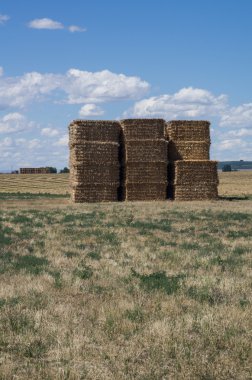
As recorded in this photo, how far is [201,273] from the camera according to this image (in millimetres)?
12086

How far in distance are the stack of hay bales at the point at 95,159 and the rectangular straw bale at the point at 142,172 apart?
702 millimetres

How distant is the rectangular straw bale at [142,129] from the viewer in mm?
34531

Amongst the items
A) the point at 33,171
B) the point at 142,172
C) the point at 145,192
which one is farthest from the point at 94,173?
the point at 33,171

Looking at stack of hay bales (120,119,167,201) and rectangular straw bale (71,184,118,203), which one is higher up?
stack of hay bales (120,119,167,201)

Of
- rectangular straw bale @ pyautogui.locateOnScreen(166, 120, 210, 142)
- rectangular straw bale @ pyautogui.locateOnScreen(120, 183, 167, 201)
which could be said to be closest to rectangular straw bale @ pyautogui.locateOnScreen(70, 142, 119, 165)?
rectangular straw bale @ pyautogui.locateOnScreen(120, 183, 167, 201)

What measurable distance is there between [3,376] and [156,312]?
3.13 meters

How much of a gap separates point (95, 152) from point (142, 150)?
272cm

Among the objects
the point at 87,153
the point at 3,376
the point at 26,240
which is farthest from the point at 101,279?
the point at 87,153

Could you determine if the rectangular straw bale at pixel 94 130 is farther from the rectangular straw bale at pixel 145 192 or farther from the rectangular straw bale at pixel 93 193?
the rectangular straw bale at pixel 145 192

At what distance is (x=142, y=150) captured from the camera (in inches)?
1364

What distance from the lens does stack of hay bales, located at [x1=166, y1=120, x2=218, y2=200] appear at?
35312 mm

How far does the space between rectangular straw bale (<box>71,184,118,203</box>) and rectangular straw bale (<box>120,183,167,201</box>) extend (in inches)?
32.8

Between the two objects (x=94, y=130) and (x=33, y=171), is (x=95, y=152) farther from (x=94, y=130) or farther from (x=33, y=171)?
(x=33, y=171)

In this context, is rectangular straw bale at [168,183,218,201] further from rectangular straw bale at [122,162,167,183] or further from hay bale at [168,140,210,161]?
hay bale at [168,140,210,161]
